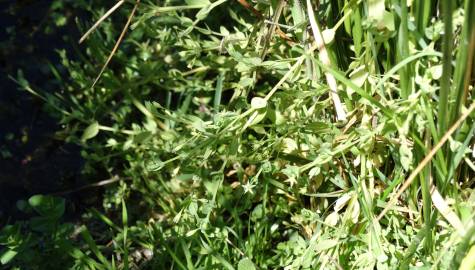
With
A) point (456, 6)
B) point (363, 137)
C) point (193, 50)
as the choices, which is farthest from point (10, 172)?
point (456, 6)

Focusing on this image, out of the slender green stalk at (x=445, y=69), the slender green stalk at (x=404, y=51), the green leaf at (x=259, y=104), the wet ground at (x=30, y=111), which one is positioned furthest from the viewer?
the wet ground at (x=30, y=111)

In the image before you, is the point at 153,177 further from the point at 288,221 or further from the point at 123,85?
the point at 288,221

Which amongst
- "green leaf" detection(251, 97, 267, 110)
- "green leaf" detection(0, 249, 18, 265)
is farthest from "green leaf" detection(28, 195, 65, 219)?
"green leaf" detection(251, 97, 267, 110)

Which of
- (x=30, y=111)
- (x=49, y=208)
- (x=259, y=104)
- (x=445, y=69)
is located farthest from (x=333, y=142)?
(x=30, y=111)

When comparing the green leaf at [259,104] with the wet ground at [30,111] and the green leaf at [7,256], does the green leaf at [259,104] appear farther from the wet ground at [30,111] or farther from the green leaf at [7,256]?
the wet ground at [30,111]

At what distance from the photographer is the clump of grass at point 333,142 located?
1201 mm

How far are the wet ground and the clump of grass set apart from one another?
0.43 metres

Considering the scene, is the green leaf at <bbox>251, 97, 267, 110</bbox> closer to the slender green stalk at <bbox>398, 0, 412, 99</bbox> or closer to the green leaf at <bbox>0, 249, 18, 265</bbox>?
the slender green stalk at <bbox>398, 0, 412, 99</bbox>

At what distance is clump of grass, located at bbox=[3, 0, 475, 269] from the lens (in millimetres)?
1201

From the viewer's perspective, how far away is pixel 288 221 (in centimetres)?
177

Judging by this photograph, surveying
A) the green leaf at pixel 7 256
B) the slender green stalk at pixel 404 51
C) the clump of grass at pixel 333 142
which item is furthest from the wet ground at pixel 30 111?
the slender green stalk at pixel 404 51

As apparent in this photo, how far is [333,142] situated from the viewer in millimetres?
1354

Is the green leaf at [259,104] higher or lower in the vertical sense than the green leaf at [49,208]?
higher

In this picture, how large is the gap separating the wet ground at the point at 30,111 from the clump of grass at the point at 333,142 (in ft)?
1.41
